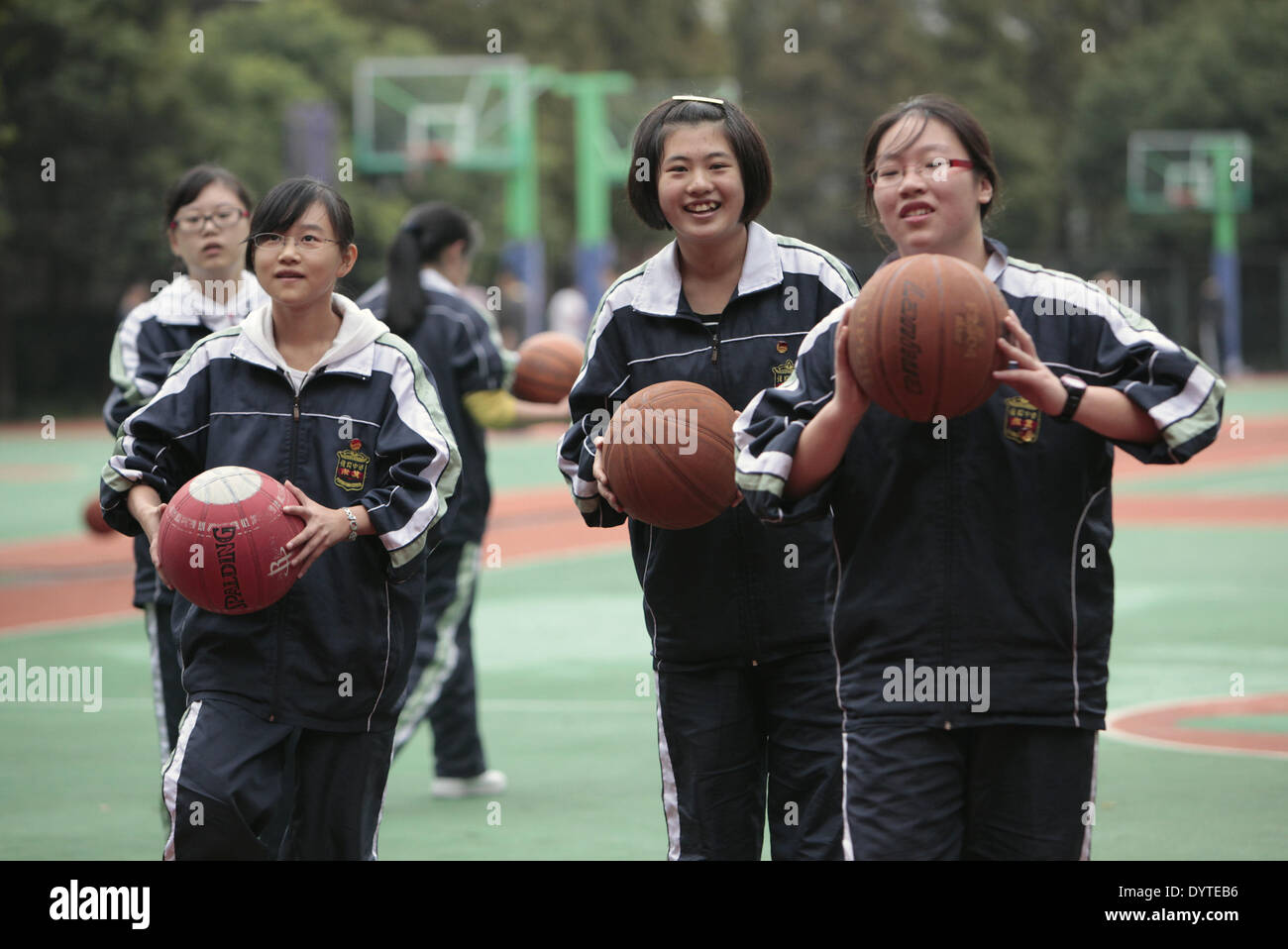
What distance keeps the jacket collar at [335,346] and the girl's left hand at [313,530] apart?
1.28 ft

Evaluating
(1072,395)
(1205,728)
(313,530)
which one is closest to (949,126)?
(1072,395)

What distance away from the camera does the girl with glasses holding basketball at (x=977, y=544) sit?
4070mm

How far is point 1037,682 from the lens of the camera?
4.08 m

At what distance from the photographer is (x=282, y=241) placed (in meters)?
4.99

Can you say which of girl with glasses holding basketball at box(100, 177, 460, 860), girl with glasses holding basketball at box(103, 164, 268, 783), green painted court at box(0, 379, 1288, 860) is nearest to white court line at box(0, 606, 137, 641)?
green painted court at box(0, 379, 1288, 860)

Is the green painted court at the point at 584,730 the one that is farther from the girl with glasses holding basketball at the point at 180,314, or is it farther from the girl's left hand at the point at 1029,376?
the girl's left hand at the point at 1029,376

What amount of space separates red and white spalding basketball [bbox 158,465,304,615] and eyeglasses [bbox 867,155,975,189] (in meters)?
1.69

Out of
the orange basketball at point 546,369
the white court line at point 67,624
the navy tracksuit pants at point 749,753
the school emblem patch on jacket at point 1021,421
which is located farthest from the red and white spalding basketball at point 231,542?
the white court line at point 67,624

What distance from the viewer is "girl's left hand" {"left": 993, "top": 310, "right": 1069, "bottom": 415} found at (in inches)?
155

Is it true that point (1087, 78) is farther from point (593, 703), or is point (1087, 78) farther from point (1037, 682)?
point (1037, 682)

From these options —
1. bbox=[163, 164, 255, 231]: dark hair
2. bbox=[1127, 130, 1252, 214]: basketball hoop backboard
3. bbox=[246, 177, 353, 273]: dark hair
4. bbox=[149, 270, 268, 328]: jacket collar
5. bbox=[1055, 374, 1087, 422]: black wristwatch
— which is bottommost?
bbox=[1055, 374, 1087, 422]: black wristwatch

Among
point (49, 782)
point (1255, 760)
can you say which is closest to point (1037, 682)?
point (1255, 760)

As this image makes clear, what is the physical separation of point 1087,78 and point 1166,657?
49.5 meters

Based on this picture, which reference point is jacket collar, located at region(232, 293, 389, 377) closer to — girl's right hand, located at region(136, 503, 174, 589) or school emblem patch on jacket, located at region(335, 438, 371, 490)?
school emblem patch on jacket, located at region(335, 438, 371, 490)
